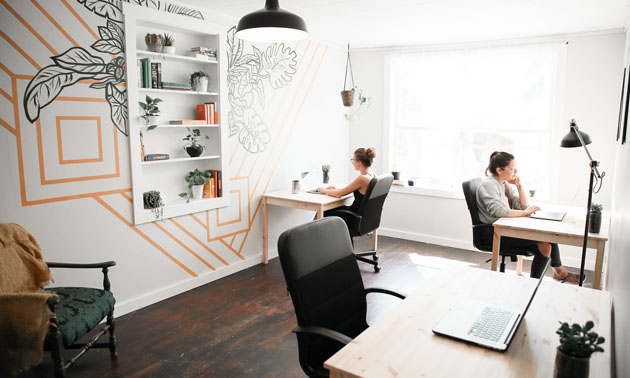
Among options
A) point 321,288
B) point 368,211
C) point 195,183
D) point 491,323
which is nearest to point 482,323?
point 491,323

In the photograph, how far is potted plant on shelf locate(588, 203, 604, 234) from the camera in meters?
3.07

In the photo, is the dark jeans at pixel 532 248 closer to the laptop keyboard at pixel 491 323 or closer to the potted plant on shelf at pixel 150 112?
the laptop keyboard at pixel 491 323

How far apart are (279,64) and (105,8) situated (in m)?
1.90

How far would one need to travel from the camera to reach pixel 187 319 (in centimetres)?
342

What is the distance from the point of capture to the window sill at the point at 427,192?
5316 millimetres

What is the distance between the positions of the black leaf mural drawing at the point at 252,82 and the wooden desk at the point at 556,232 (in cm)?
239

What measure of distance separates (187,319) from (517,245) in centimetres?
264

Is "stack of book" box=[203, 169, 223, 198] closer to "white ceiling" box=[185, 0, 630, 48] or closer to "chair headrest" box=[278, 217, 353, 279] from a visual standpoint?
"white ceiling" box=[185, 0, 630, 48]

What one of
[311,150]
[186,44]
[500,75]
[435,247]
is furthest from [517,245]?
[186,44]

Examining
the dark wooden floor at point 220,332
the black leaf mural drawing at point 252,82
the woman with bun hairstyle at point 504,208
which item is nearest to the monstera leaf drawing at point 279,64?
the black leaf mural drawing at point 252,82

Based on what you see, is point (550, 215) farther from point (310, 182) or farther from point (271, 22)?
point (271, 22)

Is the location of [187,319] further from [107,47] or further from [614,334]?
[614,334]

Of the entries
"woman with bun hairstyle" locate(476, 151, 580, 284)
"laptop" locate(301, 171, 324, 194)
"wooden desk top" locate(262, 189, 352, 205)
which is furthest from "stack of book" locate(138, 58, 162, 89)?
"woman with bun hairstyle" locate(476, 151, 580, 284)

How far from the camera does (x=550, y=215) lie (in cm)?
365
